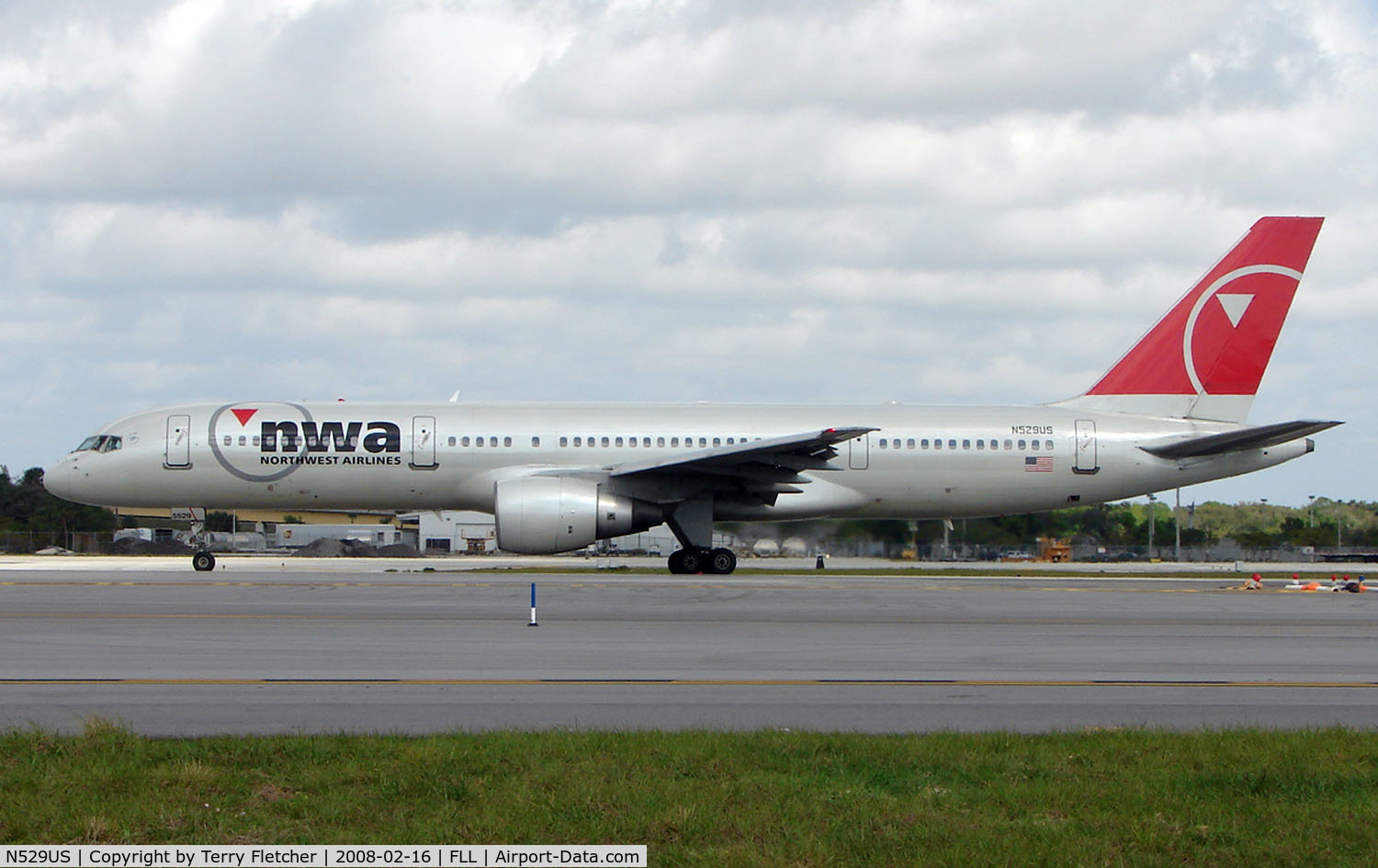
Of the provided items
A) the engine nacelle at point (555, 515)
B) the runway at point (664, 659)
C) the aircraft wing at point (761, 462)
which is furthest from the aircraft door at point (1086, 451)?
the engine nacelle at point (555, 515)

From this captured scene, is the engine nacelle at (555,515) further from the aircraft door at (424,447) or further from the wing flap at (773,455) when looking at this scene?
the aircraft door at (424,447)

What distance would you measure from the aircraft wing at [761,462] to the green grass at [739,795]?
19.1 m

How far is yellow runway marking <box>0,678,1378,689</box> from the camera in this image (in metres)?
11.6

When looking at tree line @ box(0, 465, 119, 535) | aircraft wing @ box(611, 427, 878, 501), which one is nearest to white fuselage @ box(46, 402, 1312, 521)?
aircraft wing @ box(611, 427, 878, 501)

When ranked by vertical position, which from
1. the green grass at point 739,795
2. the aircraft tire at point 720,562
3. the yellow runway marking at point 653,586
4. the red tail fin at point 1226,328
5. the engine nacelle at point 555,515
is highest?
the red tail fin at point 1226,328

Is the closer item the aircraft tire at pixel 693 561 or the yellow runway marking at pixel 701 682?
the yellow runway marking at pixel 701 682

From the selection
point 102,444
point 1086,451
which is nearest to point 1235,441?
point 1086,451

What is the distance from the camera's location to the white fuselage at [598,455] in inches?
1196

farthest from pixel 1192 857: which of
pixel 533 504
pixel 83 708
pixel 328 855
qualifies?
pixel 533 504

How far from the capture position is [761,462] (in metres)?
29.1

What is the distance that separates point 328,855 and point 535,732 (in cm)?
294

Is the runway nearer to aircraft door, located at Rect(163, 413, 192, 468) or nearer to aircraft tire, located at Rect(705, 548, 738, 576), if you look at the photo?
aircraft tire, located at Rect(705, 548, 738, 576)

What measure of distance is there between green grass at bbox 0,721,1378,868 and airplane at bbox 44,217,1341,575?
1952 centimetres

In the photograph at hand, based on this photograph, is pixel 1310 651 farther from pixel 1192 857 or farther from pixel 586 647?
pixel 1192 857
